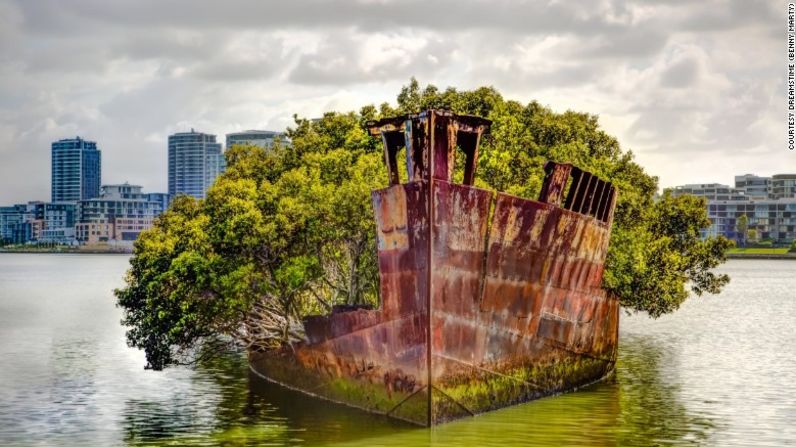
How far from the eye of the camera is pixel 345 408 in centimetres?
3153

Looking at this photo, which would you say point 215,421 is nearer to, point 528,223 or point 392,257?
point 392,257

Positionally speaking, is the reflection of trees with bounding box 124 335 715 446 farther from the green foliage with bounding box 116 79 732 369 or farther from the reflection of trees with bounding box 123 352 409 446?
the green foliage with bounding box 116 79 732 369

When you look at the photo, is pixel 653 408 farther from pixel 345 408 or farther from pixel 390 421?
pixel 345 408

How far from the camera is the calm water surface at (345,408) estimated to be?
96.3 feet

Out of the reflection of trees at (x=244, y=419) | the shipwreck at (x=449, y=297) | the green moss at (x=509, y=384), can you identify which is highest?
the shipwreck at (x=449, y=297)

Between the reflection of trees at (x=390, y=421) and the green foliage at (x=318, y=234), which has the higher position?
the green foliage at (x=318, y=234)

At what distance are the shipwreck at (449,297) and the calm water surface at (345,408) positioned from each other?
90 cm

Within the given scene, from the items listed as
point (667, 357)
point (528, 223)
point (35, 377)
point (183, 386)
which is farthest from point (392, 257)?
point (667, 357)

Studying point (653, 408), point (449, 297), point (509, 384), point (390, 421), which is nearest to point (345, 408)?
point (390, 421)

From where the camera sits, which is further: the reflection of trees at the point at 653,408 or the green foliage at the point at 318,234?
the green foliage at the point at 318,234

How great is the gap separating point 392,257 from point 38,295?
93.8 metres

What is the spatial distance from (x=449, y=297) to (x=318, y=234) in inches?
359

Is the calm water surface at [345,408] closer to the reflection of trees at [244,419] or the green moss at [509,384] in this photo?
the reflection of trees at [244,419]

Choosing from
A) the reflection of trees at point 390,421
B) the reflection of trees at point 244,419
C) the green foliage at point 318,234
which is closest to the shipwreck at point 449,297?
the reflection of trees at point 390,421
